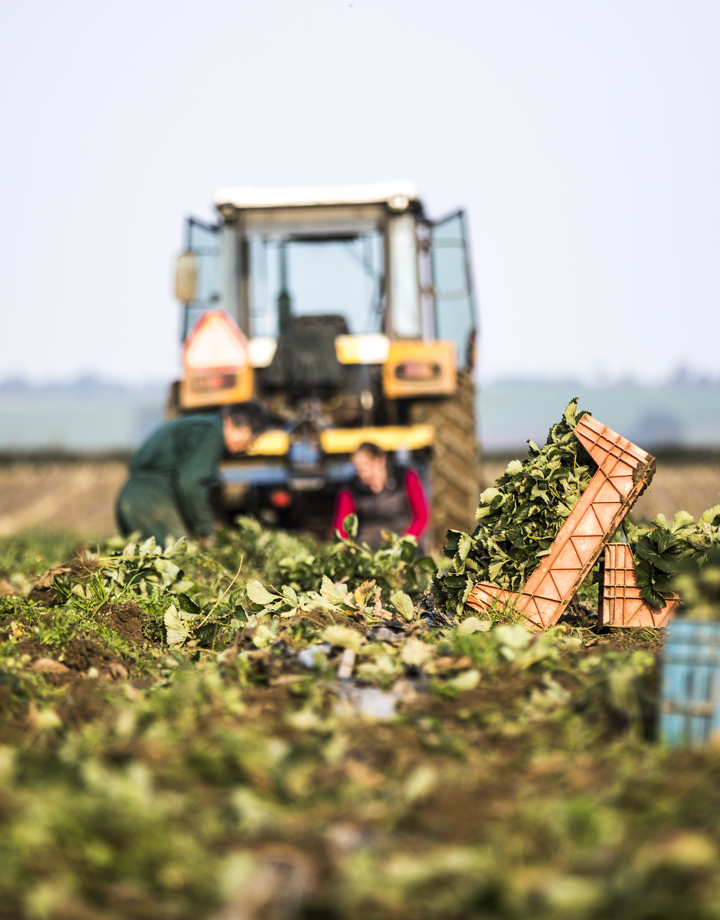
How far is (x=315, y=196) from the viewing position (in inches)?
312

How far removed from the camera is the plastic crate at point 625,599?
11.1 feet

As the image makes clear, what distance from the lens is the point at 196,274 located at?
783 centimetres

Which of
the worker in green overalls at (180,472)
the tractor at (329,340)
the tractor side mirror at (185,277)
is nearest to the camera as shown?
the worker in green overalls at (180,472)

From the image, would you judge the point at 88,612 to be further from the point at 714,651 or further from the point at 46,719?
the point at 714,651

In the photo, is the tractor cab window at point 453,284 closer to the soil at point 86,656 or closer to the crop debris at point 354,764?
the crop debris at point 354,764

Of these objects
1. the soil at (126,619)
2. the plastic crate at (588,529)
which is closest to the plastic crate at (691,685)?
the plastic crate at (588,529)

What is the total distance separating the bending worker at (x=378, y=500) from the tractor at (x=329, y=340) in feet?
3.84

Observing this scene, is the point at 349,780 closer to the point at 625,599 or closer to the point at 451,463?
the point at 625,599

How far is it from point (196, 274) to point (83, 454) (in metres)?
14.7

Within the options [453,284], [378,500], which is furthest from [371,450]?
[453,284]

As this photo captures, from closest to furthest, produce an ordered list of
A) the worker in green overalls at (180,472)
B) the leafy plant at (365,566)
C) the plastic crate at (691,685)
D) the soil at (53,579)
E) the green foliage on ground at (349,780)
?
1. the green foliage on ground at (349,780)
2. the plastic crate at (691,685)
3. the soil at (53,579)
4. the leafy plant at (365,566)
5. the worker in green overalls at (180,472)

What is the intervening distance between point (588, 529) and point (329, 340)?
4591 millimetres

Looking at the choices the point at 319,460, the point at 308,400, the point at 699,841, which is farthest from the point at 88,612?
the point at 308,400

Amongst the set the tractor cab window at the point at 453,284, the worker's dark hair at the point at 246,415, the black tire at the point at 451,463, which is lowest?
the black tire at the point at 451,463
